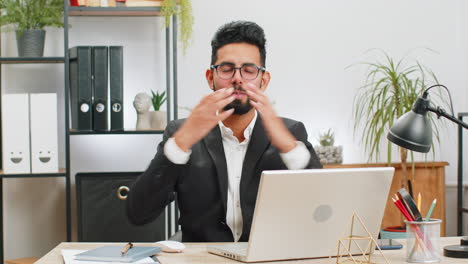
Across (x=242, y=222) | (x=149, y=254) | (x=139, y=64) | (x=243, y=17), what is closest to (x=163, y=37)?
(x=139, y=64)

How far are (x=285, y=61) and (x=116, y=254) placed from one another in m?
2.25

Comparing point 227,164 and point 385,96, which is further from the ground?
point 385,96

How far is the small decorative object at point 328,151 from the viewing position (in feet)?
11.8

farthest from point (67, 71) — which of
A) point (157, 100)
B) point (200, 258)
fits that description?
point (200, 258)

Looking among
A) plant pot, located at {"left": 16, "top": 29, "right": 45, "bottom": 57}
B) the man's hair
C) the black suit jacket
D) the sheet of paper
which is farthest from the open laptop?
plant pot, located at {"left": 16, "top": 29, "right": 45, "bottom": 57}

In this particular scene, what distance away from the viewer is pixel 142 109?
3.48 meters

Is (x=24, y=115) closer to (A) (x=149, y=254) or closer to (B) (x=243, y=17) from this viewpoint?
(B) (x=243, y=17)

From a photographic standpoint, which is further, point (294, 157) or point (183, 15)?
point (183, 15)

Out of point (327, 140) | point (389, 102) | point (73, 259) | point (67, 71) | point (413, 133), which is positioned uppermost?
point (67, 71)

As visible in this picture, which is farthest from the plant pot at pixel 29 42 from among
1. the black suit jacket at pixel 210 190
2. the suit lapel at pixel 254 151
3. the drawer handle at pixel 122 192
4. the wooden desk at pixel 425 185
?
the wooden desk at pixel 425 185

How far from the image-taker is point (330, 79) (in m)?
3.85

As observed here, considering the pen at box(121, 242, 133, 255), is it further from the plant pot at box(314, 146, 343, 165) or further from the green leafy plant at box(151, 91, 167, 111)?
the plant pot at box(314, 146, 343, 165)

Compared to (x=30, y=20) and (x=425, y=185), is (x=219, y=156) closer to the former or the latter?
(x=30, y=20)

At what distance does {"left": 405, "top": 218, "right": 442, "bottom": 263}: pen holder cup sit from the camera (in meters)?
1.71
